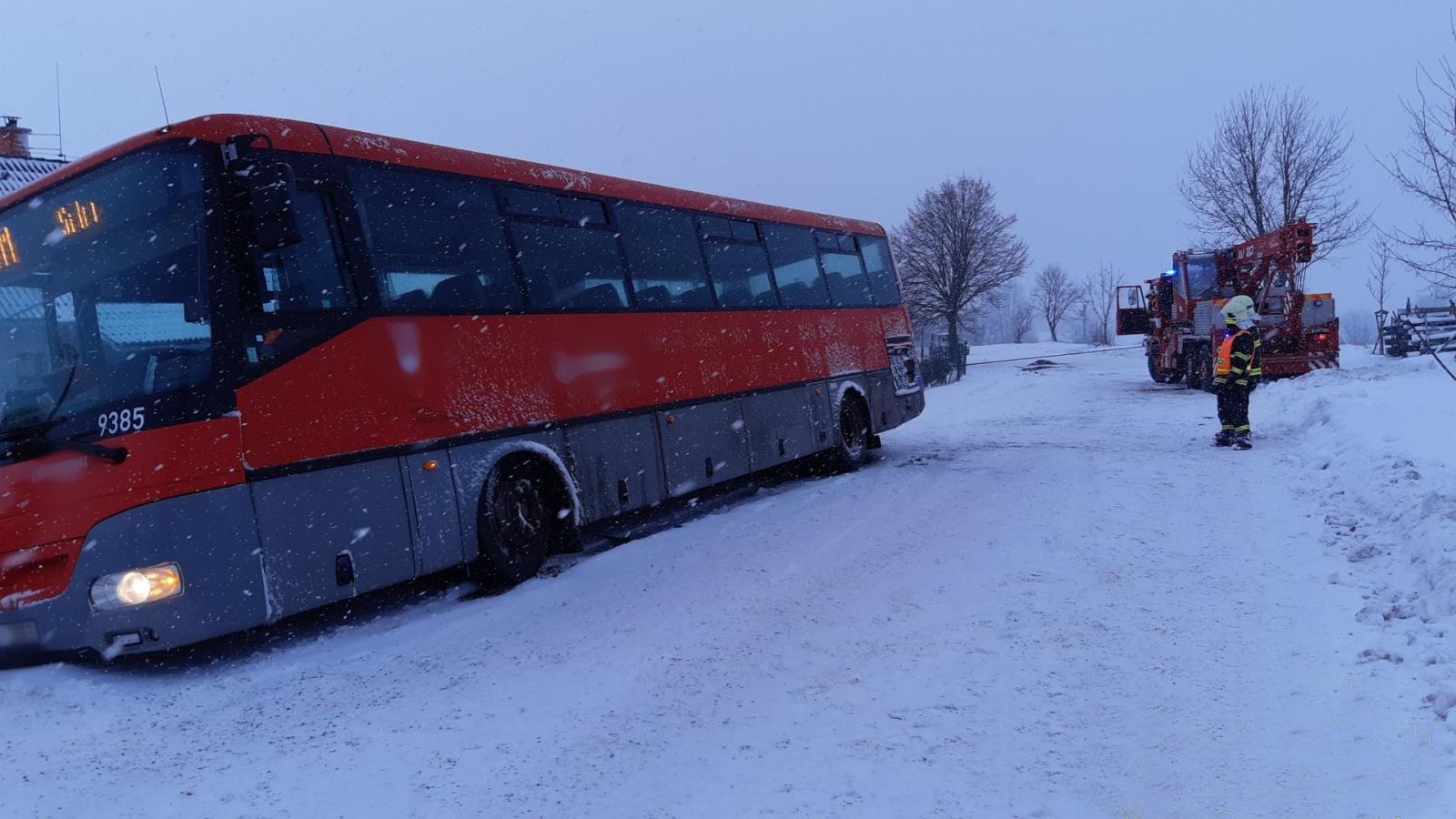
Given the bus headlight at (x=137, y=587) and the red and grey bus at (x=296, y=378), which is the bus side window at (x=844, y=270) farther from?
the bus headlight at (x=137, y=587)

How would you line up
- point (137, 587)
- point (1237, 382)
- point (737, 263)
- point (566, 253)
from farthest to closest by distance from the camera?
point (1237, 382) → point (737, 263) → point (566, 253) → point (137, 587)

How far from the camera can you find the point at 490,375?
23.3 feet

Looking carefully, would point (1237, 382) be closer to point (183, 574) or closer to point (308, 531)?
point (308, 531)

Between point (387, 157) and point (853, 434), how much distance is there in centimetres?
782

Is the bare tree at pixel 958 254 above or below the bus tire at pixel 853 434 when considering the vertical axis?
above

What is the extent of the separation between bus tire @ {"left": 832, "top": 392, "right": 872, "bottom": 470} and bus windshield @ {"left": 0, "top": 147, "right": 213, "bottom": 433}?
27.9 feet

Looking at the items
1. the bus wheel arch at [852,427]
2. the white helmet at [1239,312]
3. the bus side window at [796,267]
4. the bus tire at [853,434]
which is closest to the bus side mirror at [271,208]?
the bus side window at [796,267]

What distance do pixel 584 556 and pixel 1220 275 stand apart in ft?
68.6

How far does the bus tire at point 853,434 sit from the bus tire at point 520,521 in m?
5.51

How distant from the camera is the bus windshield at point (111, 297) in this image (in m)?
5.20

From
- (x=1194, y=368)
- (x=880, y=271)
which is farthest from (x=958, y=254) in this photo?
(x=880, y=271)

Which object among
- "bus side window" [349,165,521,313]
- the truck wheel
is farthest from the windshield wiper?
the truck wheel

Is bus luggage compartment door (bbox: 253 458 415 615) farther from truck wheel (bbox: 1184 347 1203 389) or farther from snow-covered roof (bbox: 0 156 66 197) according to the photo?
truck wheel (bbox: 1184 347 1203 389)

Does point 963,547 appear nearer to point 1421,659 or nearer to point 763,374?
point 1421,659
